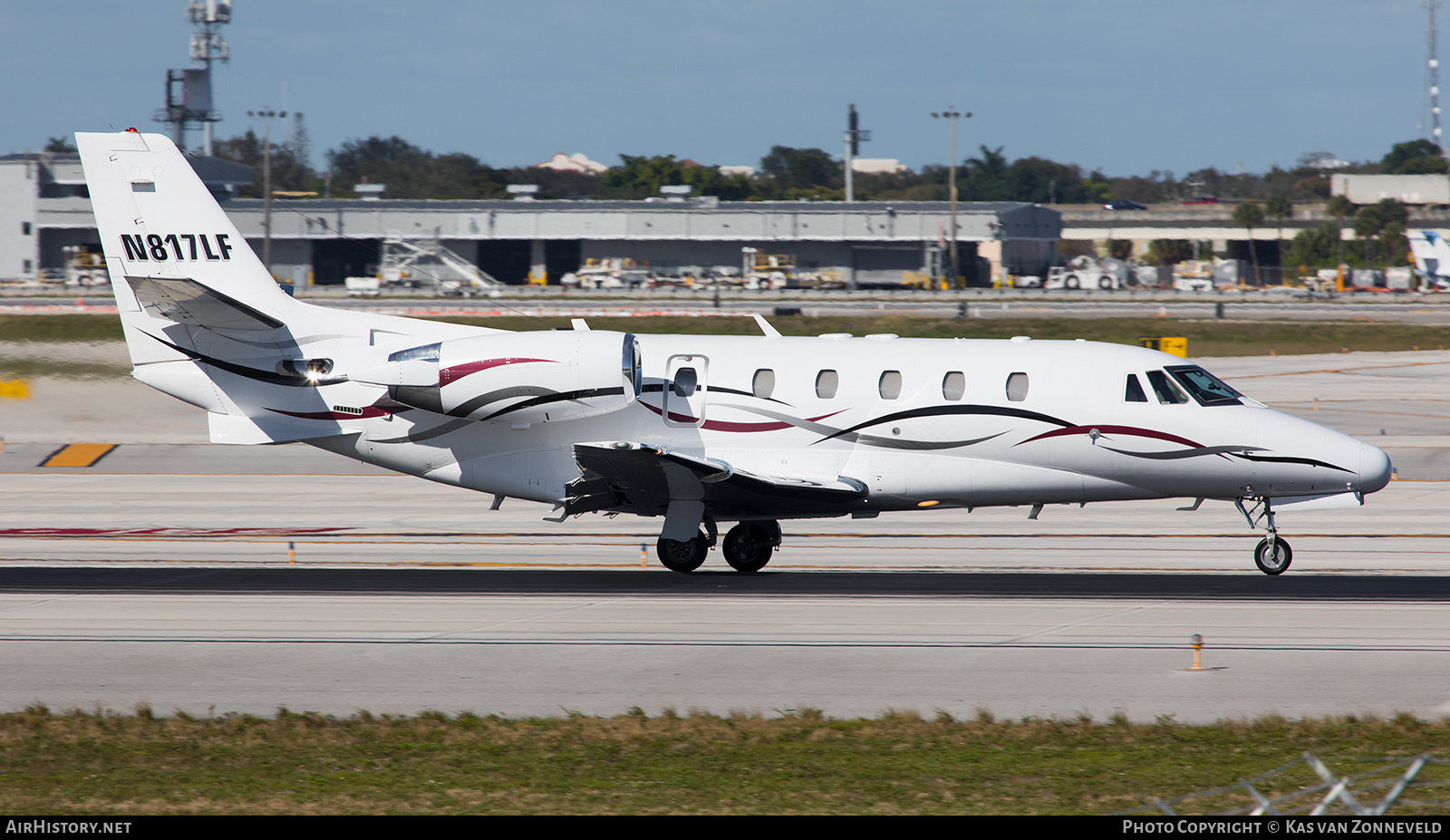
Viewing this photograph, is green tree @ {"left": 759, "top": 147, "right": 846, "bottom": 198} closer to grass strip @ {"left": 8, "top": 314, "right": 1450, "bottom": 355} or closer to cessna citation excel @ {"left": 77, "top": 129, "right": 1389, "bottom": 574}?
grass strip @ {"left": 8, "top": 314, "right": 1450, "bottom": 355}

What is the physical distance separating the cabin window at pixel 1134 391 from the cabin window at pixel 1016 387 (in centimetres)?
140

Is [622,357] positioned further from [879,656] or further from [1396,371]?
[1396,371]

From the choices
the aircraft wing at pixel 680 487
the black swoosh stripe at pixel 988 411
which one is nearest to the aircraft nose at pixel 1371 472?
the black swoosh stripe at pixel 988 411

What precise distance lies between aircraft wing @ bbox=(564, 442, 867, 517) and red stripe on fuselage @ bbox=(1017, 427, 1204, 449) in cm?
274

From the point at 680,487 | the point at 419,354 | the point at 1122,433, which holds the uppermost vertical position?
the point at 419,354

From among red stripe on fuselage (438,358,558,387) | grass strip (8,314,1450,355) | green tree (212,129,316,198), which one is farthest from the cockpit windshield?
green tree (212,129,316,198)

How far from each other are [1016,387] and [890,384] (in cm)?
178

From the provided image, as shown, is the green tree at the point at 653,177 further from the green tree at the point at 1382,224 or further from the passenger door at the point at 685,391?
the passenger door at the point at 685,391

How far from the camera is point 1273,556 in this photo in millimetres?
18297

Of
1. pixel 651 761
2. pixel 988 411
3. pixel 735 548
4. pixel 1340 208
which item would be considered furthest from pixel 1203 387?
pixel 1340 208

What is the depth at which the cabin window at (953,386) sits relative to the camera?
1856cm

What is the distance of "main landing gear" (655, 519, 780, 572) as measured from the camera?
1892 cm

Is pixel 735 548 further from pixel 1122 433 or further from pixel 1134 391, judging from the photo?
pixel 1134 391

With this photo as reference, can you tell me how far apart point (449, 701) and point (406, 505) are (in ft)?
47.3
